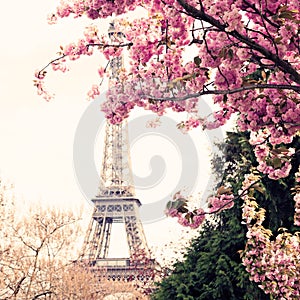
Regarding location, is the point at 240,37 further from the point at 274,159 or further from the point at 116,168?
the point at 116,168

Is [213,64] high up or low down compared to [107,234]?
down

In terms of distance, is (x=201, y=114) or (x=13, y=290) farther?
(x=13, y=290)

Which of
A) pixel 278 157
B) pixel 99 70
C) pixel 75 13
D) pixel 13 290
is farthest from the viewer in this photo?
pixel 13 290

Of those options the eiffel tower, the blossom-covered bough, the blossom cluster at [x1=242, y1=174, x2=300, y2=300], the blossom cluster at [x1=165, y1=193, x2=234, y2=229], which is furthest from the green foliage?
the eiffel tower

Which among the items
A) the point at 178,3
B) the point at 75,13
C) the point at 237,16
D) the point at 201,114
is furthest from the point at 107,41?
the point at 237,16

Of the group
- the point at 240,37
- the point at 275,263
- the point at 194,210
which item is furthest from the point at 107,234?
the point at 240,37

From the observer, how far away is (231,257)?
12.7 meters

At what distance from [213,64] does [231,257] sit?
935 cm

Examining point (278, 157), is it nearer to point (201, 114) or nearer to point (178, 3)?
point (178, 3)

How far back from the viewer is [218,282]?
1221 centimetres

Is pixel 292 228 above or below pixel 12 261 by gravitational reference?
below

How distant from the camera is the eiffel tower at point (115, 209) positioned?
3447 centimetres

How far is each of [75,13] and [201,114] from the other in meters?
1.61

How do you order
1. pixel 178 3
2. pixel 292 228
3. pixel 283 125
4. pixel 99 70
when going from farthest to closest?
1. pixel 292 228
2. pixel 99 70
3. pixel 283 125
4. pixel 178 3
